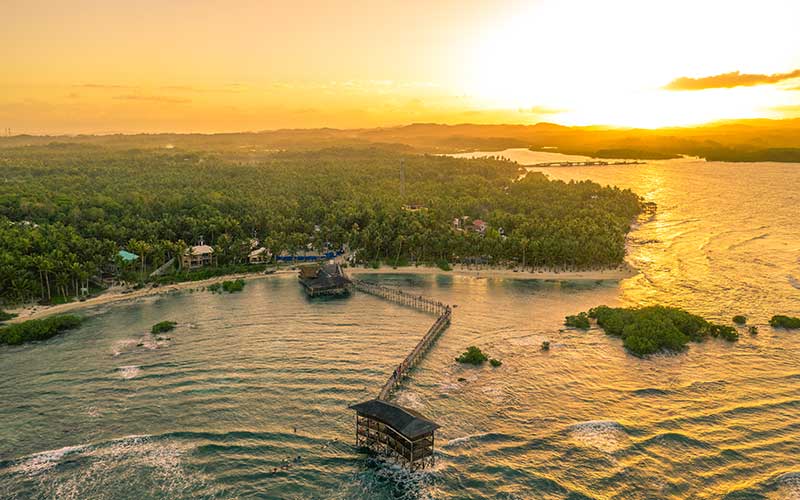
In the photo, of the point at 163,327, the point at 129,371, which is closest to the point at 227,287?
the point at 163,327

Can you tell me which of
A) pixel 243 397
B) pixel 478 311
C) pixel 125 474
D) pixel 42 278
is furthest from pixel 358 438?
pixel 42 278

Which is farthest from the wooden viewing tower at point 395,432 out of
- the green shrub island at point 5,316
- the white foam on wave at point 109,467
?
the green shrub island at point 5,316

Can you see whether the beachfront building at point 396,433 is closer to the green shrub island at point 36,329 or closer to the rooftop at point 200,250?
the green shrub island at point 36,329

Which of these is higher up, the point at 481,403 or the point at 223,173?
the point at 223,173

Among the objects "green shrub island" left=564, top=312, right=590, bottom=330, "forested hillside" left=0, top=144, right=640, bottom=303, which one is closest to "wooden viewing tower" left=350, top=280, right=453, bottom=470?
"green shrub island" left=564, top=312, right=590, bottom=330

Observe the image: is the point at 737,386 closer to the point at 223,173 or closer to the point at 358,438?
the point at 358,438

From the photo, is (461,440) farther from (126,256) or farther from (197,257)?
(126,256)
